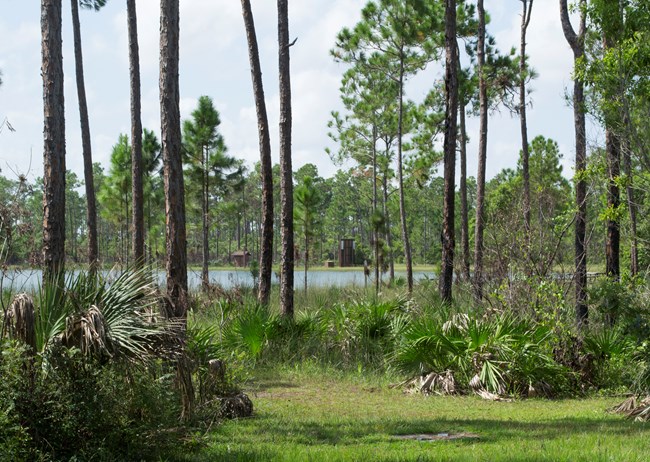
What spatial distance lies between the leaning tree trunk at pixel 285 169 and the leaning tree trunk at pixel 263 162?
1.72ft

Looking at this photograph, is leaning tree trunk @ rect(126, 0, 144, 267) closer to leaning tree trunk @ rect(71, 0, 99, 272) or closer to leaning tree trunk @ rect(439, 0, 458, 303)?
leaning tree trunk @ rect(71, 0, 99, 272)

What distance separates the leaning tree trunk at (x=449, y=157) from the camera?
16469mm

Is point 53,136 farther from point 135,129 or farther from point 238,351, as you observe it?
point 135,129

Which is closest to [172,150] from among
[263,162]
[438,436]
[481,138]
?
[438,436]

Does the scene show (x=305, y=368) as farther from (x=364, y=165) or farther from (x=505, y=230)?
(x=364, y=165)

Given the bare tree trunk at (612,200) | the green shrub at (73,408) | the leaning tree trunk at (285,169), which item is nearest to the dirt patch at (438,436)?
the green shrub at (73,408)

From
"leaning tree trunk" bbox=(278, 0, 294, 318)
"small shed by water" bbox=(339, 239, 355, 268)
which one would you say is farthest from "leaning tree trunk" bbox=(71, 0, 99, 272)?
"small shed by water" bbox=(339, 239, 355, 268)

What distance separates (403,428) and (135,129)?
47.5ft

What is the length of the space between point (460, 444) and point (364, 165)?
32865 millimetres

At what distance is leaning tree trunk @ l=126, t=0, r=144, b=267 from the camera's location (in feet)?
66.9

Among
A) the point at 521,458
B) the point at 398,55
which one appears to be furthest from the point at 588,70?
the point at 398,55

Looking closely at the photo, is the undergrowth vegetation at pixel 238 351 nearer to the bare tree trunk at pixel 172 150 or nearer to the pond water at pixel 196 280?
the pond water at pixel 196 280

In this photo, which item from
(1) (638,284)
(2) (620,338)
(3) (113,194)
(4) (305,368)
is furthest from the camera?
(3) (113,194)

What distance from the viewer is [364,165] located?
131 feet
